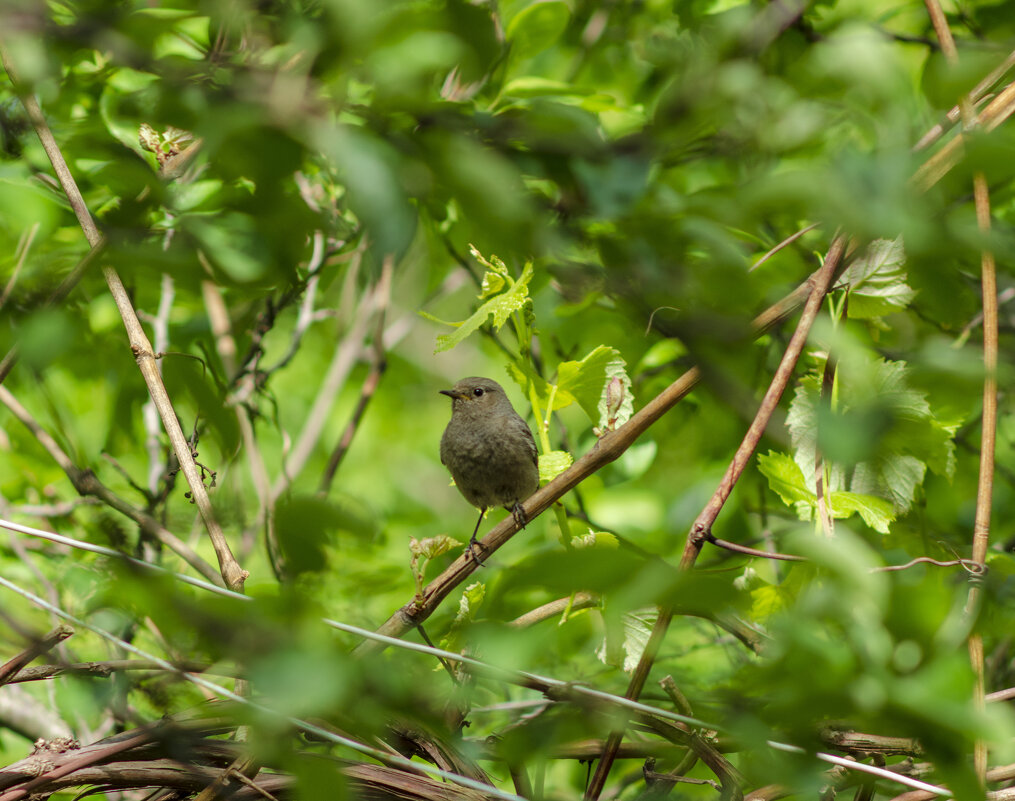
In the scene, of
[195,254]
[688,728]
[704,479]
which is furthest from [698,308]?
[704,479]

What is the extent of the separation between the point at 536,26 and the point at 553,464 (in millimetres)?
997

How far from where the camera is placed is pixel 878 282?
1690 millimetres

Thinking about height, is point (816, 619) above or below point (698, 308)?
below

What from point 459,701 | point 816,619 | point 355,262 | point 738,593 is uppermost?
point 738,593

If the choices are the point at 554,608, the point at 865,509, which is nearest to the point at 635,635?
the point at 554,608

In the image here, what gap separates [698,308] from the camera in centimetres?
76

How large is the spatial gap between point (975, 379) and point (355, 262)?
8.38 feet

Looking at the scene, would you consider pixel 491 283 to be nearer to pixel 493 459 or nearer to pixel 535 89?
pixel 535 89

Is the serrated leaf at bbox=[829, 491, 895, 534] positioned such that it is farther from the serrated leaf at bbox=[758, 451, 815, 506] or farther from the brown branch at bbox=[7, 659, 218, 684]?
the brown branch at bbox=[7, 659, 218, 684]

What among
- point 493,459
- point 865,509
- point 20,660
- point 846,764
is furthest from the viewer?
point 493,459

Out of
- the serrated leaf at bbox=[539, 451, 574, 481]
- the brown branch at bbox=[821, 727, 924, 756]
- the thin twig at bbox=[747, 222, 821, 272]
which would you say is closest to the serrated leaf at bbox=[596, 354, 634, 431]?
the serrated leaf at bbox=[539, 451, 574, 481]

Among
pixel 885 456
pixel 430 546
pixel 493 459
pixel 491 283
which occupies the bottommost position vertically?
pixel 493 459

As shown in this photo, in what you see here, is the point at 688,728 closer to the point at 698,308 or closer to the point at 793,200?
the point at 698,308

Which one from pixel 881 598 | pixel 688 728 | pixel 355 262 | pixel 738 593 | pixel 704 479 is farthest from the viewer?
pixel 355 262
